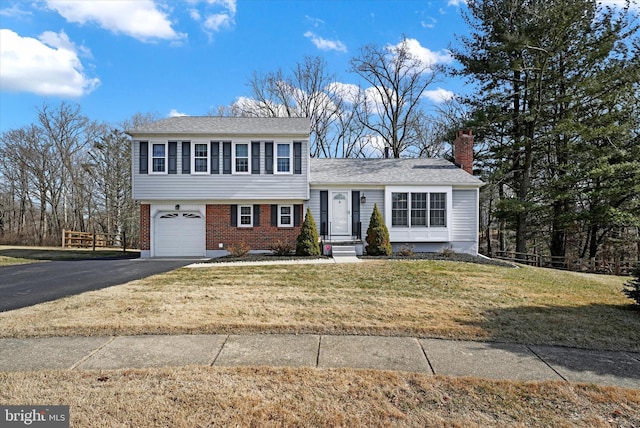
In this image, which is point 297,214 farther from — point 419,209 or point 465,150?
point 465,150

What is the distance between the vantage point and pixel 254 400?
3.40 metres

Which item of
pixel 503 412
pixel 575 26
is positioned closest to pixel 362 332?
pixel 503 412

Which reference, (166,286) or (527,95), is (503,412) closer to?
(166,286)

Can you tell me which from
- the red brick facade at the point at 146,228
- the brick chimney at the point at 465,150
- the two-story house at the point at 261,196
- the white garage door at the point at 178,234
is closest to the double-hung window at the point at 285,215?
the two-story house at the point at 261,196

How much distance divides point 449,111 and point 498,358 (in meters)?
27.2

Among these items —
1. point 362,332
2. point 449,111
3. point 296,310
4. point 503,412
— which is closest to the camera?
point 503,412

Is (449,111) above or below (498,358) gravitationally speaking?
above

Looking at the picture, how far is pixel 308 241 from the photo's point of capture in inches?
594

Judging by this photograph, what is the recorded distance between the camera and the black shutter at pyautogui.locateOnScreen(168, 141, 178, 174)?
1656cm

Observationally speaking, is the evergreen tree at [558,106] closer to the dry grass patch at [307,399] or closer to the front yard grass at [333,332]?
the front yard grass at [333,332]

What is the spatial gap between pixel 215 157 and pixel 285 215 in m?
4.14

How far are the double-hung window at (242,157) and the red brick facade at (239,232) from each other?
5.98ft

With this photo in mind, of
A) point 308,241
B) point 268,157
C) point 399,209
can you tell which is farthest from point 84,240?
point 399,209

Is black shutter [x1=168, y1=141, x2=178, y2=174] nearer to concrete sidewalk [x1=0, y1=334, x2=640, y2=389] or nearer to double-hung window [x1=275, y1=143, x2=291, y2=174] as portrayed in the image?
double-hung window [x1=275, y1=143, x2=291, y2=174]
